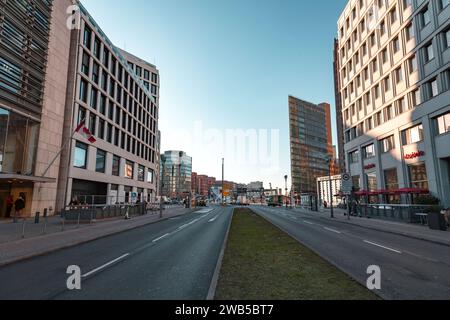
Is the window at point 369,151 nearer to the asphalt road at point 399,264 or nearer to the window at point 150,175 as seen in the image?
the asphalt road at point 399,264

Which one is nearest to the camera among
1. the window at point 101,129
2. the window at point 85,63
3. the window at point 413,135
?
the window at point 413,135

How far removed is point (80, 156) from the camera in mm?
33250

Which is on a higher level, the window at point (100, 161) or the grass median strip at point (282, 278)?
the window at point (100, 161)

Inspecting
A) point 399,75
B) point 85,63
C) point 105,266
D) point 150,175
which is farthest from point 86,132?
point 150,175

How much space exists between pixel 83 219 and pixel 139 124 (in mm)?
35993

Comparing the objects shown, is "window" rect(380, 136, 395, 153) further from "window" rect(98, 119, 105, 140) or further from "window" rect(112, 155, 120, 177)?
"window" rect(112, 155, 120, 177)

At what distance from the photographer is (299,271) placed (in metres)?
7.21

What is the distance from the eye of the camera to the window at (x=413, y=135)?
29750 millimetres

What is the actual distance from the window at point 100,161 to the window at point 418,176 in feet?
126

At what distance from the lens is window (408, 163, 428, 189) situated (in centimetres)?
2925

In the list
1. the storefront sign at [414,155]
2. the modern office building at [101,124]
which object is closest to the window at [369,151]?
the storefront sign at [414,155]

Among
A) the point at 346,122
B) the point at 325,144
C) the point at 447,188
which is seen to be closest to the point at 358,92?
the point at 346,122

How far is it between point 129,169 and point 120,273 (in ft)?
146

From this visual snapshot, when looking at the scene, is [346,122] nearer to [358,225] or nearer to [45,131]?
[358,225]
